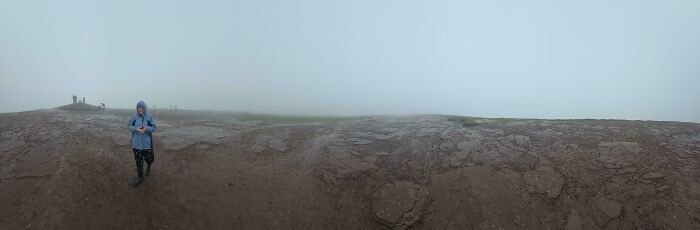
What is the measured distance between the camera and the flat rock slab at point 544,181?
592 inches

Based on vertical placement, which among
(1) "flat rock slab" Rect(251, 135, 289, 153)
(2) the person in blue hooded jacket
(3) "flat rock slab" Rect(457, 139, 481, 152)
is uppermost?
(2) the person in blue hooded jacket

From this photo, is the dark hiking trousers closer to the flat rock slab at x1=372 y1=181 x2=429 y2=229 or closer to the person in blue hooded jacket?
the person in blue hooded jacket

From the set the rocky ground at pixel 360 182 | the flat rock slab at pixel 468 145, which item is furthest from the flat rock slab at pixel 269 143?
the flat rock slab at pixel 468 145

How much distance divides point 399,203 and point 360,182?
7.60 ft

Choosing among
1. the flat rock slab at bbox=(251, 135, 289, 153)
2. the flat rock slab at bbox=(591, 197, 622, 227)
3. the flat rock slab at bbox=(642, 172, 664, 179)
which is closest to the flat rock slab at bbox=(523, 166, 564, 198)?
the flat rock slab at bbox=(591, 197, 622, 227)

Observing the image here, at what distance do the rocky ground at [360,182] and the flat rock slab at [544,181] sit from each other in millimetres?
76

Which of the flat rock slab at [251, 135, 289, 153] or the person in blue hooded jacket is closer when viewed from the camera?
the person in blue hooded jacket

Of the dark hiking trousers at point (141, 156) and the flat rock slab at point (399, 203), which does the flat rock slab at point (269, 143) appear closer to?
the dark hiking trousers at point (141, 156)

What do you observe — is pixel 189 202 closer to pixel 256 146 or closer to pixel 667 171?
pixel 256 146

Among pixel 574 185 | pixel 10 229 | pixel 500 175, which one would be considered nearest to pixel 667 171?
pixel 574 185

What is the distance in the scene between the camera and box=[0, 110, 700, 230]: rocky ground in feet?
44.1

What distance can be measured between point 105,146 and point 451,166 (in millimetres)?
16711

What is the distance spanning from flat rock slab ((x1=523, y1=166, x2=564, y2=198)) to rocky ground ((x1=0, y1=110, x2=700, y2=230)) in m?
0.08

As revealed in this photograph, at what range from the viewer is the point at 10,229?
1204 cm
